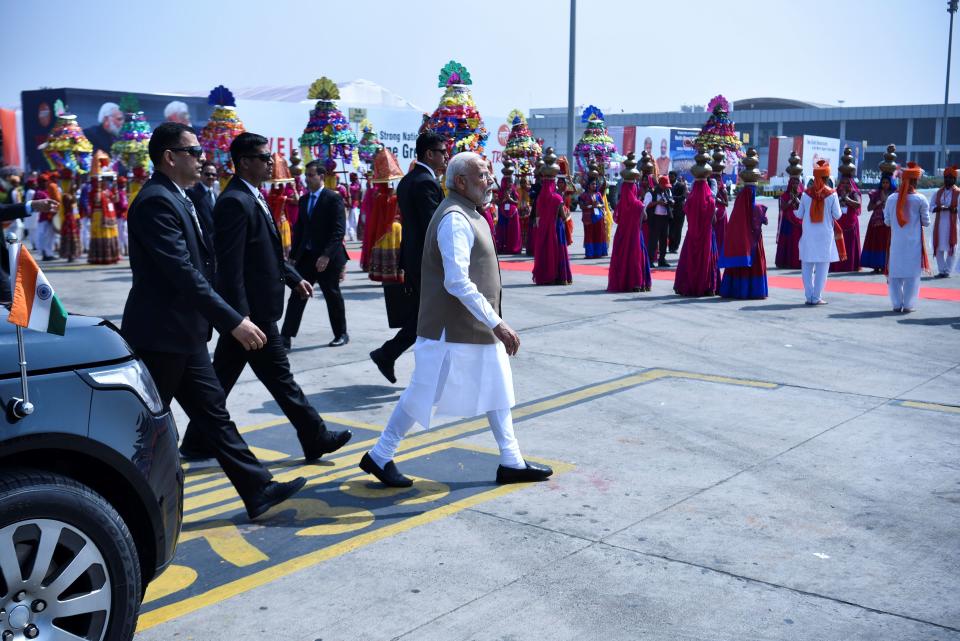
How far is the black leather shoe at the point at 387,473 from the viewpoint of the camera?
5.08m

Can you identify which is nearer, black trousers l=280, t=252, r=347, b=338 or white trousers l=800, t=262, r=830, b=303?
black trousers l=280, t=252, r=347, b=338

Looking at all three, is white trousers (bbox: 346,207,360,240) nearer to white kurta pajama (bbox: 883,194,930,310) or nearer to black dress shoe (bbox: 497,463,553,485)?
white kurta pajama (bbox: 883,194,930,310)

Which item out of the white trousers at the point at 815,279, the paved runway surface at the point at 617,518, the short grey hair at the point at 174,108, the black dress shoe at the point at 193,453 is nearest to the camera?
the paved runway surface at the point at 617,518

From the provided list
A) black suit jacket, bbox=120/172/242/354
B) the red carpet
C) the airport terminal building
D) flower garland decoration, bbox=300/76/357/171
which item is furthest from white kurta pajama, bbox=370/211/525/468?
the airport terminal building

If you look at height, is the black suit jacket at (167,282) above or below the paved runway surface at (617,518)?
above

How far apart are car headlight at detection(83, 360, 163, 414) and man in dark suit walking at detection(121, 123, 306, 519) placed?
96 cm

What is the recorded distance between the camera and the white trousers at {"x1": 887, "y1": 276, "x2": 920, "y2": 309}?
11.6 metres

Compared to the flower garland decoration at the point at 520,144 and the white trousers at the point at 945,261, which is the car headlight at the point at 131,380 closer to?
the white trousers at the point at 945,261

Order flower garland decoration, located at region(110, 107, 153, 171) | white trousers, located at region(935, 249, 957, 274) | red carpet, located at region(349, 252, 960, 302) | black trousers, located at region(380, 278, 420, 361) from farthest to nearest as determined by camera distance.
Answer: flower garland decoration, located at region(110, 107, 153, 171) → white trousers, located at region(935, 249, 957, 274) → red carpet, located at region(349, 252, 960, 302) → black trousers, located at region(380, 278, 420, 361)

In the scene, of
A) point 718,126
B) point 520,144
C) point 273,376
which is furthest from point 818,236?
point 718,126

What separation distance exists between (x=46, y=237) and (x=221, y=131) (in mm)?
5998

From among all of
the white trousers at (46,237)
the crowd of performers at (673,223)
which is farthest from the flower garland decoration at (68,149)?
the white trousers at (46,237)

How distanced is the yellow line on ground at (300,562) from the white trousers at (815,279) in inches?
335

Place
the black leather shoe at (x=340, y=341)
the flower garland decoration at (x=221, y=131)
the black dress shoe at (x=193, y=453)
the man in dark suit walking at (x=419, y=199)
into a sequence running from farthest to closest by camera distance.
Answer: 1. the flower garland decoration at (x=221, y=131)
2. the black leather shoe at (x=340, y=341)
3. the man in dark suit walking at (x=419, y=199)
4. the black dress shoe at (x=193, y=453)
